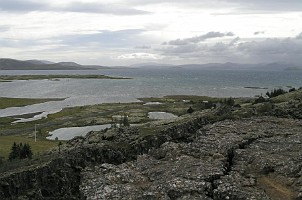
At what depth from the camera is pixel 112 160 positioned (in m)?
35.7

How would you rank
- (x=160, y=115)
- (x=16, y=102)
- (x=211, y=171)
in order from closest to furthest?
(x=211, y=171) < (x=160, y=115) < (x=16, y=102)

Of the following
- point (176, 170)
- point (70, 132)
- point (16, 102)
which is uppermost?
point (176, 170)

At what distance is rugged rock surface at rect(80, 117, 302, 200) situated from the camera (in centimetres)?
2789

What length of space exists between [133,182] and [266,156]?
11.8m

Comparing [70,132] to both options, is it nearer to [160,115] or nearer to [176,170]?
[160,115]

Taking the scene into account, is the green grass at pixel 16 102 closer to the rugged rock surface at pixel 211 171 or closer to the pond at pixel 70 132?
the pond at pixel 70 132

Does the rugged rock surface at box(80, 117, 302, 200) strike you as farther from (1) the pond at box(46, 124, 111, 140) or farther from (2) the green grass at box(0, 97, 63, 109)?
(2) the green grass at box(0, 97, 63, 109)

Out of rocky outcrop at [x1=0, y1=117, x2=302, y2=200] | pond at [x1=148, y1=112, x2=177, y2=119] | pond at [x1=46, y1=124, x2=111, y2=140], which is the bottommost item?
pond at [x1=46, y1=124, x2=111, y2=140]

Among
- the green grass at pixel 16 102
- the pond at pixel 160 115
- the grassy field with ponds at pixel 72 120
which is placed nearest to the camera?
the grassy field with ponds at pixel 72 120

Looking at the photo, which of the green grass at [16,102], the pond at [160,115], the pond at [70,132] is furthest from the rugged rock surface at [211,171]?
the green grass at [16,102]

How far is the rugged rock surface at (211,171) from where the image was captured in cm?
2789

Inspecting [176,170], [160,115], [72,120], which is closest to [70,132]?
[72,120]

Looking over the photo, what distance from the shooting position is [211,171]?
100 feet

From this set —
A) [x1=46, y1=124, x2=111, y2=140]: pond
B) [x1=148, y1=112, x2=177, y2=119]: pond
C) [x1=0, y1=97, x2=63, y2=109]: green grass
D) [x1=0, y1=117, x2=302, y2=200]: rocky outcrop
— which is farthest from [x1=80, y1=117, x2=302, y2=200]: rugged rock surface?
[x1=0, y1=97, x2=63, y2=109]: green grass
